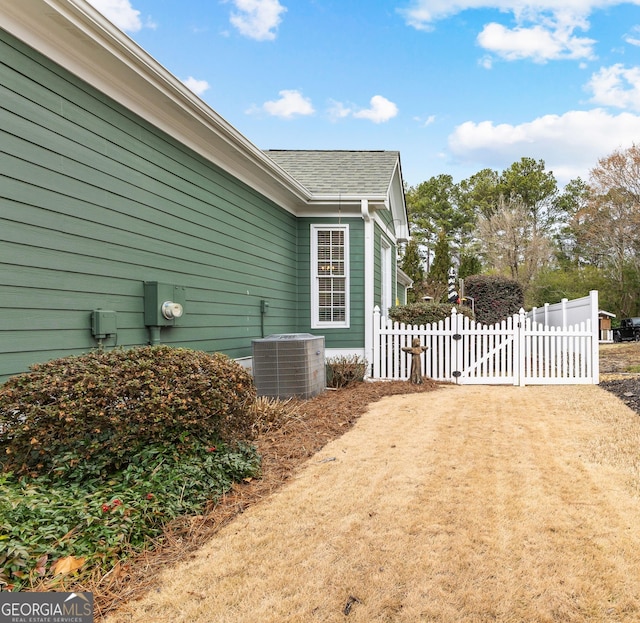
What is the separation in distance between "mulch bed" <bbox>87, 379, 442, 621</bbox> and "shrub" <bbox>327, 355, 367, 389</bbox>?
979 mm

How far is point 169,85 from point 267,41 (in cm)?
706

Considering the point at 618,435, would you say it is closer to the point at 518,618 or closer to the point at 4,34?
the point at 518,618

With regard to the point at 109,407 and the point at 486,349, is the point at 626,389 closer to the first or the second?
the point at 486,349

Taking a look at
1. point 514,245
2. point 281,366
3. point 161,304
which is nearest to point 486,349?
point 281,366

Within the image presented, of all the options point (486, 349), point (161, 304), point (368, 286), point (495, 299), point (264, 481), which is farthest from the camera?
point (495, 299)

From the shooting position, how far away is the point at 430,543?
8.25 ft

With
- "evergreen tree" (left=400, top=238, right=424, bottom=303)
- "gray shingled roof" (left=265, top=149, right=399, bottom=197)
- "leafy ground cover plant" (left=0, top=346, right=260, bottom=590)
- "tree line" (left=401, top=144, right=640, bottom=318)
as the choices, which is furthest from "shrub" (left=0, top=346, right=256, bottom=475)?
"evergreen tree" (left=400, top=238, right=424, bottom=303)

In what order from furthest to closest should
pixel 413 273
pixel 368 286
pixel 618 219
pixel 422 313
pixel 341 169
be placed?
pixel 618 219 → pixel 413 273 → pixel 341 169 → pixel 422 313 → pixel 368 286

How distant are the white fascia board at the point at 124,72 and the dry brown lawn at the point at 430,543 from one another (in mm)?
3688

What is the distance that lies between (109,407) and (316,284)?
6.35 meters

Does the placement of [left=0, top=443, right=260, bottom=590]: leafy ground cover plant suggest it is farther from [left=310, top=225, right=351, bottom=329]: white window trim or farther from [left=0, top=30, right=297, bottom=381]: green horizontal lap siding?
[left=310, top=225, right=351, bottom=329]: white window trim

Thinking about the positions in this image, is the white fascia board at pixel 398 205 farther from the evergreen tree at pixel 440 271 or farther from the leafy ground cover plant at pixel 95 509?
the leafy ground cover plant at pixel 95 509

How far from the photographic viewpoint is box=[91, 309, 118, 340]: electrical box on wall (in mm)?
3986

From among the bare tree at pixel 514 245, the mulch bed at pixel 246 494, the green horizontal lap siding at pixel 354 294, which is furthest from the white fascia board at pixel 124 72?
the bare tree at pixel 514 245
